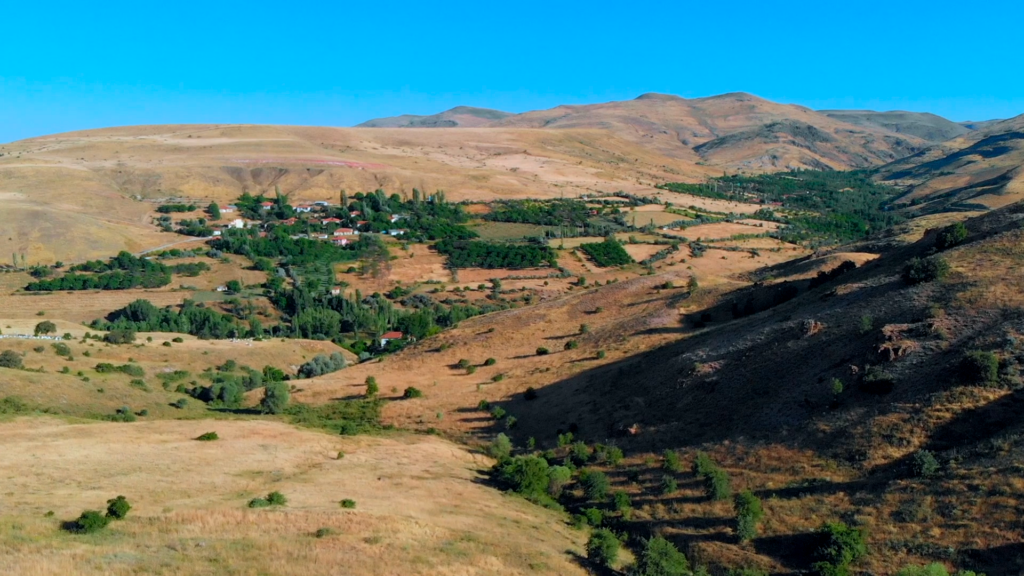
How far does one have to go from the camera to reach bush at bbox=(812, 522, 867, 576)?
1909 cm

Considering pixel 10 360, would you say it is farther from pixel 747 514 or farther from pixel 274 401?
pixel 747 514

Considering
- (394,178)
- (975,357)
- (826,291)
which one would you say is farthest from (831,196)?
(975,357)

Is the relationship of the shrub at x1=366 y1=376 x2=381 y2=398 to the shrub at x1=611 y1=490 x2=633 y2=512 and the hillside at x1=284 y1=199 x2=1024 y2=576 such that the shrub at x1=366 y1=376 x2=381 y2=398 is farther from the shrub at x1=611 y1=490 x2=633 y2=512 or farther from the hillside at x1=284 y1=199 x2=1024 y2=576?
the shrub at x1=611 y1=490 x2=633 y2=512

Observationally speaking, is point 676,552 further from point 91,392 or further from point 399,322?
point 399,322

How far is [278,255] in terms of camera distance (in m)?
109

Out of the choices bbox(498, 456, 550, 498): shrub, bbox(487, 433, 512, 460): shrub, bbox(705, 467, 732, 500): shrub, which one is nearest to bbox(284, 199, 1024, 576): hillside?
bbox(705, 467, 732, 500): shrub

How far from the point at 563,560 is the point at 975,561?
1102 cm

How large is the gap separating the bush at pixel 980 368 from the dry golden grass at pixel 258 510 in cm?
1485

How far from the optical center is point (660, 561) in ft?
67.0

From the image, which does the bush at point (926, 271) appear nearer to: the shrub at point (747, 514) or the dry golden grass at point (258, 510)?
the shrub at point (747, 514)

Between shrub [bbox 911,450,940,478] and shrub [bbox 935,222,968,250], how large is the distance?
21.5 meters

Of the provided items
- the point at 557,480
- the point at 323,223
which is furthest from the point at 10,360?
the point at 323,223

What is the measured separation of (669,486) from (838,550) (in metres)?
6.79

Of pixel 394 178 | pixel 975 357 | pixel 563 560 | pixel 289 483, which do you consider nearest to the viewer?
pixel 563 560
